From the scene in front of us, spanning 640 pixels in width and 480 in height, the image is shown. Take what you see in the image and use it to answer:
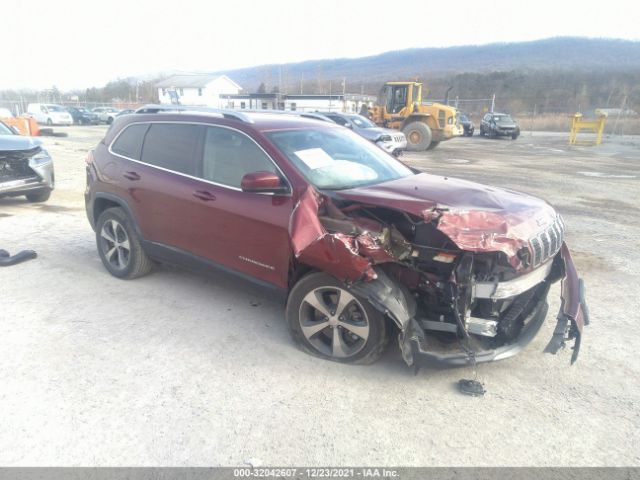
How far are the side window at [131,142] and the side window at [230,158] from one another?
1.00 meters

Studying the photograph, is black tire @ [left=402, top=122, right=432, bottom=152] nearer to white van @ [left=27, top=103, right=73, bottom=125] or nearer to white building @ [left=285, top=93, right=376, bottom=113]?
white building @ [left=285, top=93, right=376, bottom=113]

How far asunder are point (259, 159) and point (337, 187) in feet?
2.23

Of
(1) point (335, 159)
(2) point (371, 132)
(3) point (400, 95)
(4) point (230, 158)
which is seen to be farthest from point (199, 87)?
(1) point (335, 159)

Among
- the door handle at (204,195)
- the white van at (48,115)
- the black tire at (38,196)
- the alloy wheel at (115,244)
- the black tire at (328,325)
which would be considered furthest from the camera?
the white van at (48,115)

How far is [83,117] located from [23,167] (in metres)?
34.1

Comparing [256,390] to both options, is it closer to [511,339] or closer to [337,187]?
[337,187]

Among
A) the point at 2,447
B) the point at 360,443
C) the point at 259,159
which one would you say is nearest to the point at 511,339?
the point at 360,443

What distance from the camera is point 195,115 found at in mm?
4203

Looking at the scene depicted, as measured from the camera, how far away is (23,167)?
7.84 m

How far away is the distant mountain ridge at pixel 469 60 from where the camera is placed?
114938mm

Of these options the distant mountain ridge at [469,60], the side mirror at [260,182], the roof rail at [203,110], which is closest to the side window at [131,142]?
the roof rail at [203,110]

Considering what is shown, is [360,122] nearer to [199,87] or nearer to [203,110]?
[203,110]

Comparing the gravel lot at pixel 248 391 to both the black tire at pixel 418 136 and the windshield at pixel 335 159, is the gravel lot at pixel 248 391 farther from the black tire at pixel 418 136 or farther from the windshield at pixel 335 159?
the black tire at pixel 418 136

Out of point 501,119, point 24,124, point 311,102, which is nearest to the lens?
point 24,124
